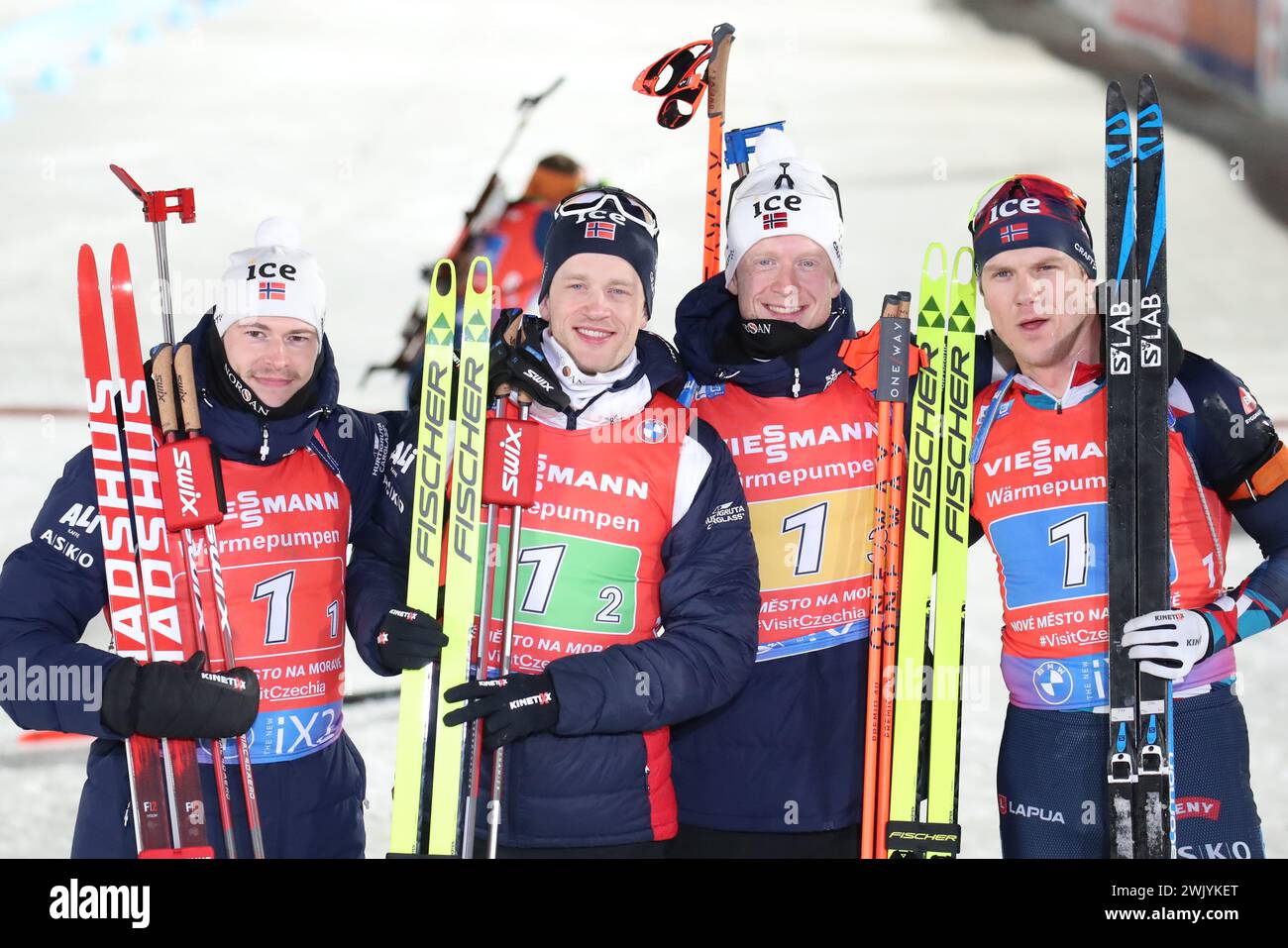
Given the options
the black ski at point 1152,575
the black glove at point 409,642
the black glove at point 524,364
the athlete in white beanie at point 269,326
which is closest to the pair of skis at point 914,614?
the black ski at point 1152,575

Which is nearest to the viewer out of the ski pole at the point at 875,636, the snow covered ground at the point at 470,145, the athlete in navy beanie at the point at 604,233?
the athlete in navy beanie at the point at 604,233

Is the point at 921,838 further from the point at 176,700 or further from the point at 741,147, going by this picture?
the point at 741,147

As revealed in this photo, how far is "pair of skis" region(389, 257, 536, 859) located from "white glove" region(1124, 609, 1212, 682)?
1.14 meters

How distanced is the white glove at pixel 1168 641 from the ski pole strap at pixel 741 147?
139 cm

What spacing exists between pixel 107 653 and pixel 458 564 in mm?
630

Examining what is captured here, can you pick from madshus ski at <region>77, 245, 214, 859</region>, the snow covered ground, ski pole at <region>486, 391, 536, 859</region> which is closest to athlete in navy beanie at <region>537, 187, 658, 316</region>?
ski pole at <region>486, 391, 536, 859</region>

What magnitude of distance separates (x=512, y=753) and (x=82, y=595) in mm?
836

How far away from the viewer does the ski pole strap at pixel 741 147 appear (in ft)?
11.6

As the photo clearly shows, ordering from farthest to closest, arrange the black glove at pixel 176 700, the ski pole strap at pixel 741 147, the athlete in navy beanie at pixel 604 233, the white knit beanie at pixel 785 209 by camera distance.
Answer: the ski pole strap at pixel 741 147 → the white knit beanie at pixel 785 209 → the athlete in navy beanie at pixel 604 233 → the black glove at pixel 176 700

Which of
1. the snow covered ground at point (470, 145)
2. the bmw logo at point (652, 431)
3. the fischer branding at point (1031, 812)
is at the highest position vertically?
the snow covered ground at point (470, 145)

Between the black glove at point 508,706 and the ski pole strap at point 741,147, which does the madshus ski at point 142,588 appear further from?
the ski pole strap at point 741,147

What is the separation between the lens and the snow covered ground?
10.2m
